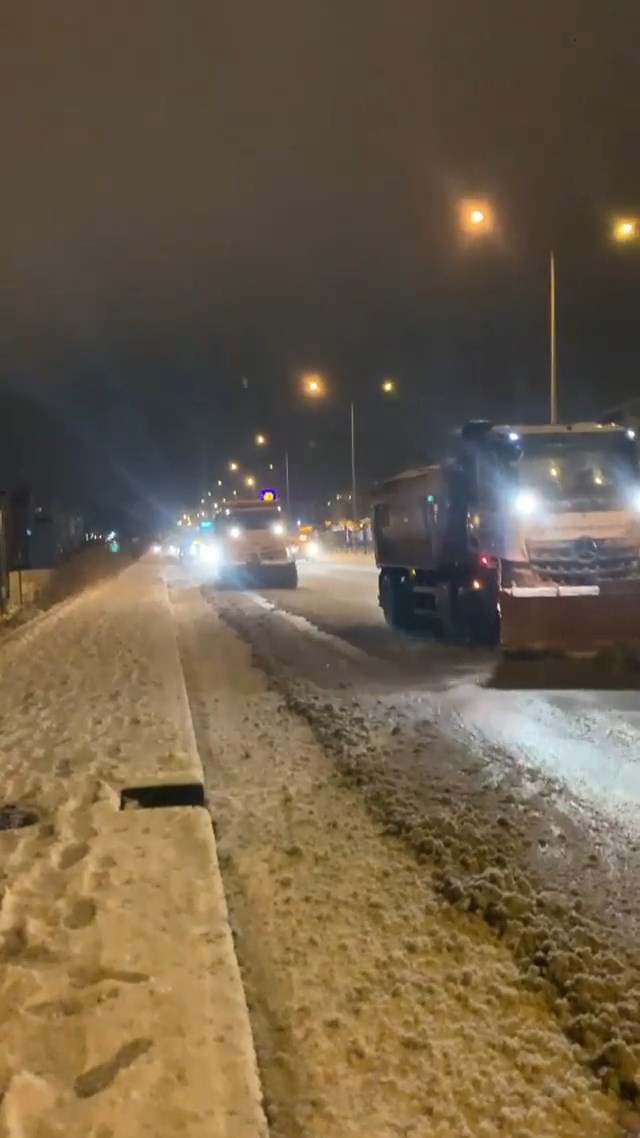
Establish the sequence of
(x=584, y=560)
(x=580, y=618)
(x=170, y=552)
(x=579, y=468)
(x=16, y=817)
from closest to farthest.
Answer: (x=16, y=817), (x=580, y=618), (x=584, y=560), (x=579, y=468), (x=170, y=552)

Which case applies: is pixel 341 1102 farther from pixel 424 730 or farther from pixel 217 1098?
pixel 424 730

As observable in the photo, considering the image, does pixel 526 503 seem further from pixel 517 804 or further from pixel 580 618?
pixel 517 804

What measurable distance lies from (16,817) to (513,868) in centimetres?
365

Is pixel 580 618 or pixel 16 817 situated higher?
pixel 580 618

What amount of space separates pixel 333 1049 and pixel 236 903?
1.98 meters

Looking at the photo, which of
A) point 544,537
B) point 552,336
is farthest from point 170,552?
point 544,537

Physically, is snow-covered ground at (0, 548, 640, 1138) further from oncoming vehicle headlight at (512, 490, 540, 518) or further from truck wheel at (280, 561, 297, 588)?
truck wheel at (280, 561, 297, 588)

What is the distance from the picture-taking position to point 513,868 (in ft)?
23.0

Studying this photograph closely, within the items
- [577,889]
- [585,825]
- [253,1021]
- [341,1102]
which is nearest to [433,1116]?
[341,1102]

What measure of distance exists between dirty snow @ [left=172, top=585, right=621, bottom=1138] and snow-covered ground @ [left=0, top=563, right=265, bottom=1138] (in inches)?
9.6

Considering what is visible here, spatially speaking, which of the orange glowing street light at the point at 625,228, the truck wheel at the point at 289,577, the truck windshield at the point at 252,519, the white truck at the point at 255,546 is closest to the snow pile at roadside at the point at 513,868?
the orange glowing street light at the point at 625,228

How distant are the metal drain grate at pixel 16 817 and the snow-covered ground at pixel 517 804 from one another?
247 centimetres

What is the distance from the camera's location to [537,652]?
613 inches

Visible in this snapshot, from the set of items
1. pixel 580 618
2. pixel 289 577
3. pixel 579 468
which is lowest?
pixel 289 577
